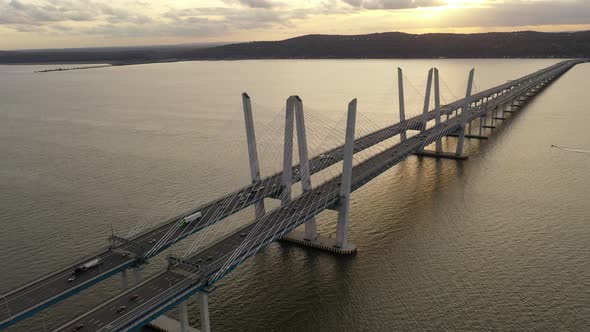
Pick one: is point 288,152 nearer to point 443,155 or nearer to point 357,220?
point 357,220

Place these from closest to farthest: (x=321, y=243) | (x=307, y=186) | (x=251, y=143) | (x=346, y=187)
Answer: (x=346, y=187) → (x=321, y=243) → (x=307, y=186) → (x=251, y=143)

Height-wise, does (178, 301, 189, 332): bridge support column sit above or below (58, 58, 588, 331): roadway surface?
below

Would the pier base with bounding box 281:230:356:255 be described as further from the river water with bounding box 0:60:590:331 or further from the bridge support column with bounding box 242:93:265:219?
the bridge support column with bounding box 242:93:265:219

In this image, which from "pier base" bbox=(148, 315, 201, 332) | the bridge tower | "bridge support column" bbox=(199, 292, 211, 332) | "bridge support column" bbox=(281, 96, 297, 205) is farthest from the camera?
"bridge support column" bbox=(281, 96, 297, 205)

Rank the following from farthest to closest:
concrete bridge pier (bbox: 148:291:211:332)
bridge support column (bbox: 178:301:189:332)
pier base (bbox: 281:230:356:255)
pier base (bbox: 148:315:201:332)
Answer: pier base (bbox: 281:230:356:255)
pier base (bbox: 148:315:201:332)
bridge support column (bbox: 178:301:189:332)
concrete bridge pier (bbox: 148:291:211:332)

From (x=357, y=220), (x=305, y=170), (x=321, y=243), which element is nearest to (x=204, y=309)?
(x=321, y=243)

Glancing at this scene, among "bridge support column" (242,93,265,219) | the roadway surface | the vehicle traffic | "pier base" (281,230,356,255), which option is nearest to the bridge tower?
"pier base" (281,230,356,255)

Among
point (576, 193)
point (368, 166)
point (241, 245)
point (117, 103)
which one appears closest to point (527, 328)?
point (241, 245)

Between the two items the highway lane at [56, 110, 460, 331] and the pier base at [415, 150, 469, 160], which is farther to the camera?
the pier base at [415, 150, 469, 160]
